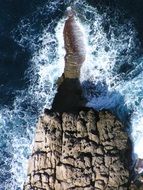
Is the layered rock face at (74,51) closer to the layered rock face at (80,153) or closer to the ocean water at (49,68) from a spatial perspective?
the ocean water at (49,68)

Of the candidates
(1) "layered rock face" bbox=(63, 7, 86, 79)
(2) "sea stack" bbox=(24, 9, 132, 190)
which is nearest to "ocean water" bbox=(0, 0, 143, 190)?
(1) "layered rock face" bbox=(63, 7, 86, 79)

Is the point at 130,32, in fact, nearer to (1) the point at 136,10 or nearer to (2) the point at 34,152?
(1) the point at 136,10

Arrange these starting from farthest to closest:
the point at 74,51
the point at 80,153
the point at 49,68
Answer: the point at 49,68, the point at 74,51, the point at 80,153

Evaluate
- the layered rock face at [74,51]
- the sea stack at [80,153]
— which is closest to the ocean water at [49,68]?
the layered rock face at [74,51]

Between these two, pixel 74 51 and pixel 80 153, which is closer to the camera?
pixel 80 153

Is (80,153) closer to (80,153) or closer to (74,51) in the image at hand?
(80,153)

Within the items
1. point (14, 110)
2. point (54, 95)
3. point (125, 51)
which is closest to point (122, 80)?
point (125, 51)

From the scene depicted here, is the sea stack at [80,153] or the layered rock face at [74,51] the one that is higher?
the layered rock face at [74,51]

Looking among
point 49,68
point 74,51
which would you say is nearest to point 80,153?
point 49,68
